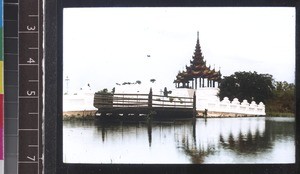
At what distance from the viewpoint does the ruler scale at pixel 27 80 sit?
1521 mm

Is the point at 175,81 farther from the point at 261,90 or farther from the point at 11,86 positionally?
the point at 11,86

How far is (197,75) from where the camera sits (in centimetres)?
160

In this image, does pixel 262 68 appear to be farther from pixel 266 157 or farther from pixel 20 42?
pixel 20 42

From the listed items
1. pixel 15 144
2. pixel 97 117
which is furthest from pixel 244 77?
pixel 15 144

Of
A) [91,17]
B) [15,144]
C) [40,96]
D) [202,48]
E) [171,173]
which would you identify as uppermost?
[91,17]

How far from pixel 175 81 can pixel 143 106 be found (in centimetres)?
14

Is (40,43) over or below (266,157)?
over

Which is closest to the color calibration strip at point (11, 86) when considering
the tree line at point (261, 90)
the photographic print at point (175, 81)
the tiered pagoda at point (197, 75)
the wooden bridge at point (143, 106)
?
the photographic print at point (175, 81)

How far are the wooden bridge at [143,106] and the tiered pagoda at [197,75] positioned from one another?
5 centimetres

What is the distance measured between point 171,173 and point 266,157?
1.06 ft

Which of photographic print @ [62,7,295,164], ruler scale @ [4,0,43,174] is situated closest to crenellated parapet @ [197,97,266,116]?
photographic print @ [62,7,295,164]

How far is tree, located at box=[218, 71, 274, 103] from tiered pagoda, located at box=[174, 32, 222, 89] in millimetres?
33

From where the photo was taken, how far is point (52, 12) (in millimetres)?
1531

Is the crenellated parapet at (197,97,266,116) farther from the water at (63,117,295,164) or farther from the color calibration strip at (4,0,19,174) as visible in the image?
the color calibration strip at (4,0,19,174)
